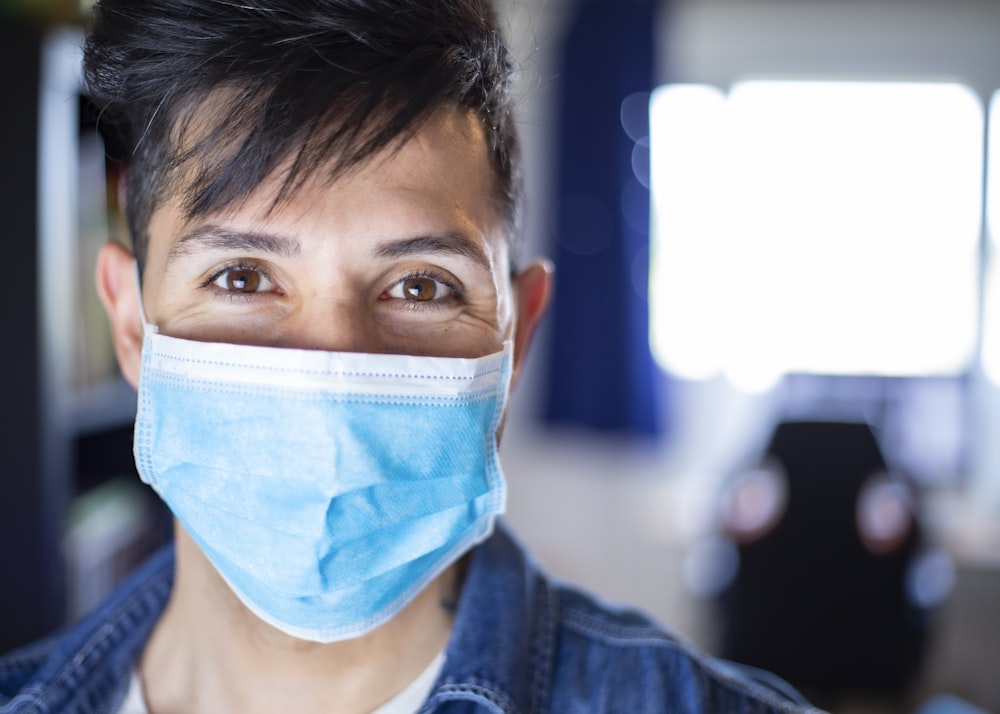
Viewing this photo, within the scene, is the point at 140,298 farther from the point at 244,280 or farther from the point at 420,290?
the point at 420,290

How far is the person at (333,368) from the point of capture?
2.84 feet

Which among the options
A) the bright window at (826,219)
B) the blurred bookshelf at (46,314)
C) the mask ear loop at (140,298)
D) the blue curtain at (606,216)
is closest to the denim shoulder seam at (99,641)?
the mask ear loop at (140,298)

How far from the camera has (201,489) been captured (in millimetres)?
888

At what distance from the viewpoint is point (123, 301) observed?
3.42 feet

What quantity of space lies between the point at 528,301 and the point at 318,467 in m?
0.39

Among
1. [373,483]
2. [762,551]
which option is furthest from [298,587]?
[762,551]

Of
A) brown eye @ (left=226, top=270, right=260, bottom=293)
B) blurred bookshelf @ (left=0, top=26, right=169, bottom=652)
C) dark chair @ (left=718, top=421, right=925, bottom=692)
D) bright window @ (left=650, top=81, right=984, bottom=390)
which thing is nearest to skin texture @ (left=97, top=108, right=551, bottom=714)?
brown eye @ (left=226, top=270, right=260, bottom=293)

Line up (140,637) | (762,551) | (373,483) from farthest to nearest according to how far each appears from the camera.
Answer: (762,551) → (140,637) → (373,483)

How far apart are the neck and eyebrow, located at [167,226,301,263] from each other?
31 centimetres

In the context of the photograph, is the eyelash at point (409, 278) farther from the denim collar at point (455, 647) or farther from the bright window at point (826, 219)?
the bright window at point (826, 219)

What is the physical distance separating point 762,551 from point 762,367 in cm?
101

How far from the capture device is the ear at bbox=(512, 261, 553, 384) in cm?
111

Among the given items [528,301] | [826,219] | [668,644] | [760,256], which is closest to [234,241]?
[528,301]

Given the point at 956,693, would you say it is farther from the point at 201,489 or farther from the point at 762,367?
the point at 201,489
